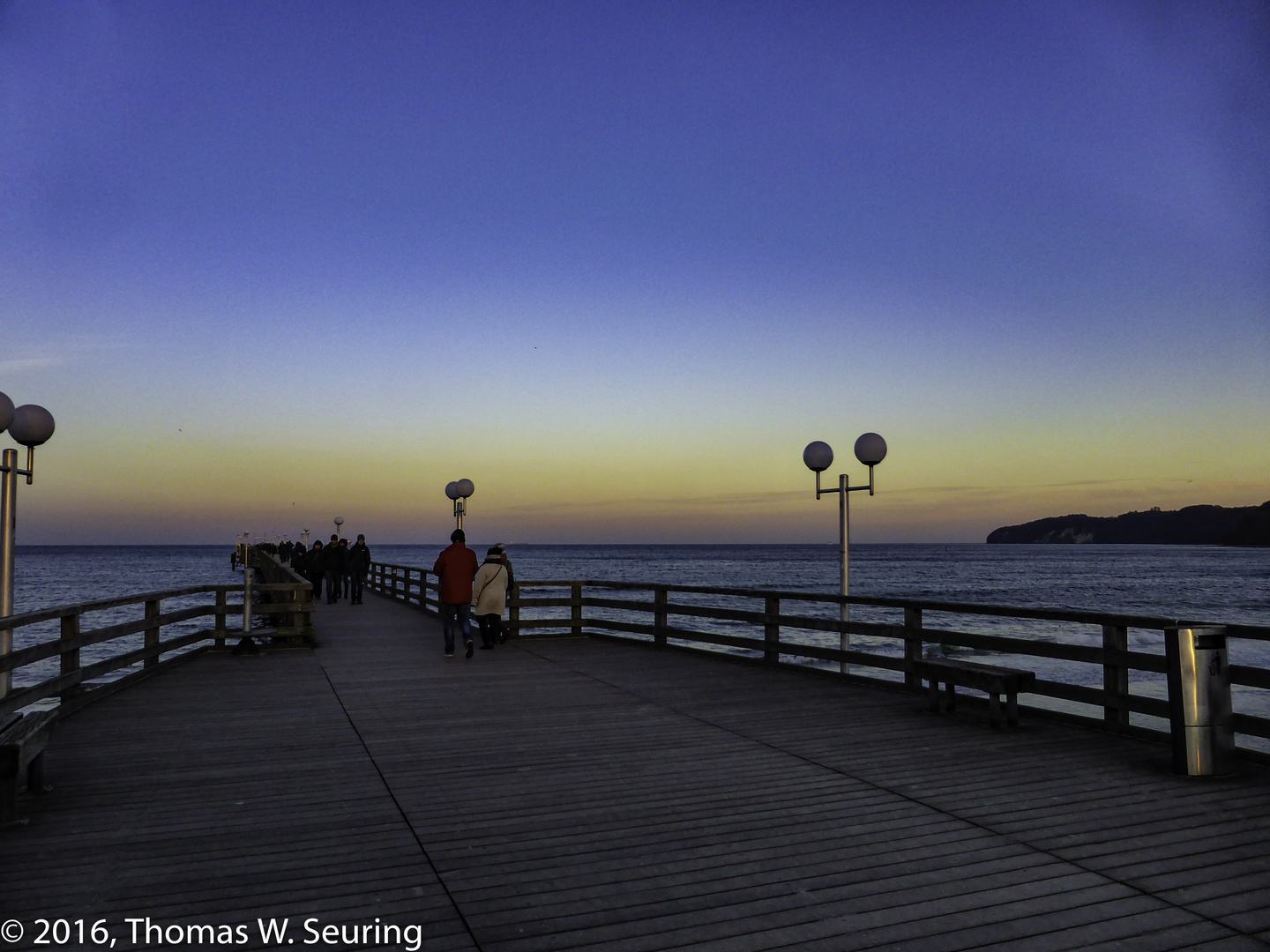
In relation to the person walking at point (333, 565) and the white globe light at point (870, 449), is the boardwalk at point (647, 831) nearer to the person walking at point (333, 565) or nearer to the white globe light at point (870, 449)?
the white globe light at point (870, 449)

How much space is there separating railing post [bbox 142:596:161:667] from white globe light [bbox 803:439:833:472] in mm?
7780

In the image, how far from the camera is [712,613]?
11.4 metres

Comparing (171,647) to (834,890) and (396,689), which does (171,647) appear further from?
(834,890)

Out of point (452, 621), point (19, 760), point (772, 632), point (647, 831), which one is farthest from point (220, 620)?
point (647, 831)

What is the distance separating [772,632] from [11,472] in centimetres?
790

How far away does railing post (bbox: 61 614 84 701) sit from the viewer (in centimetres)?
809

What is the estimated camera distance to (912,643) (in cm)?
870

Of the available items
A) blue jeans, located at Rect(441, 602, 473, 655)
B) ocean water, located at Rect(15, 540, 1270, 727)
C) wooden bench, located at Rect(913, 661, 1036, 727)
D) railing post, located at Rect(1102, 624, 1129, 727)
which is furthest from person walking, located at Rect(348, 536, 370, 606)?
railing post, located at Rect(1102, 624, 1129, 727)

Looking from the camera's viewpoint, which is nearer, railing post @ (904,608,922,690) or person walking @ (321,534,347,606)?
railing post @ (904,608,922,690)

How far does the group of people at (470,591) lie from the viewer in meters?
12.5

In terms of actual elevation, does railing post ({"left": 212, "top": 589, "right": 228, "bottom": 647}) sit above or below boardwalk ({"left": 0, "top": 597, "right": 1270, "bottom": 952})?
above

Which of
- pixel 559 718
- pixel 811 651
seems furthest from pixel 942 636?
pixel 559 718

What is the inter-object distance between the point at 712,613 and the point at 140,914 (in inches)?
328

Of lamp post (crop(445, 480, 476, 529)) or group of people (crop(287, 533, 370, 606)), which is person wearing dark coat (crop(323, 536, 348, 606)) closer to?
group of people (crop(287, 533, 370, 606))
